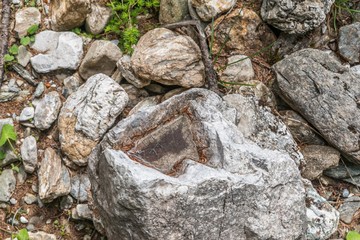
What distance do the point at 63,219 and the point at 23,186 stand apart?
0.44 metres

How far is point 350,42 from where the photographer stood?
13.6 ft

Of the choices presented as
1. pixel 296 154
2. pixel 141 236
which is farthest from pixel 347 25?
pixel 141 236

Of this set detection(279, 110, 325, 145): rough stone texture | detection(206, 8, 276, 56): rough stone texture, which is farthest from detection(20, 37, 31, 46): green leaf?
detection(279, 110, 325, 145): rough stone texture

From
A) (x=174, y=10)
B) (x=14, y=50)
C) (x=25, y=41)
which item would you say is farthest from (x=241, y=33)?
(x=14, y=50)

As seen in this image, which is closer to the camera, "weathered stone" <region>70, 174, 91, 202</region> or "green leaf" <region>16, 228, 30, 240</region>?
"green leaf" <region>16, 228, 30, 240</region>

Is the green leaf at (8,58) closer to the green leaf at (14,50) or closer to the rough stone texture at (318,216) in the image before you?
the green leaf at (14,50)

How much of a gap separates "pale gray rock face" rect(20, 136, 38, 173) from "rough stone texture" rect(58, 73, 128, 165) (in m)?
0.24

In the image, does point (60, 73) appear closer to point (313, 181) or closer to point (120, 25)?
point (120, 25)

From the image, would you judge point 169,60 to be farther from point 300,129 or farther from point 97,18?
point 300,129

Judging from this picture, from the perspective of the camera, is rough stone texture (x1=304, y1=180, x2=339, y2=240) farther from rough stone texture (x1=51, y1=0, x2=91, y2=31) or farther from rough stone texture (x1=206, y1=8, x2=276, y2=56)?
rough stone texture (x1=51, y1=0, x2=91, y2=31)

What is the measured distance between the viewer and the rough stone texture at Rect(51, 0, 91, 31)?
3920 millimetres

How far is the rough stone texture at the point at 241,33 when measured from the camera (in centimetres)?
405

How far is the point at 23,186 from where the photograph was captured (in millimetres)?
3803

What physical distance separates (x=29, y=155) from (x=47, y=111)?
0.40m
